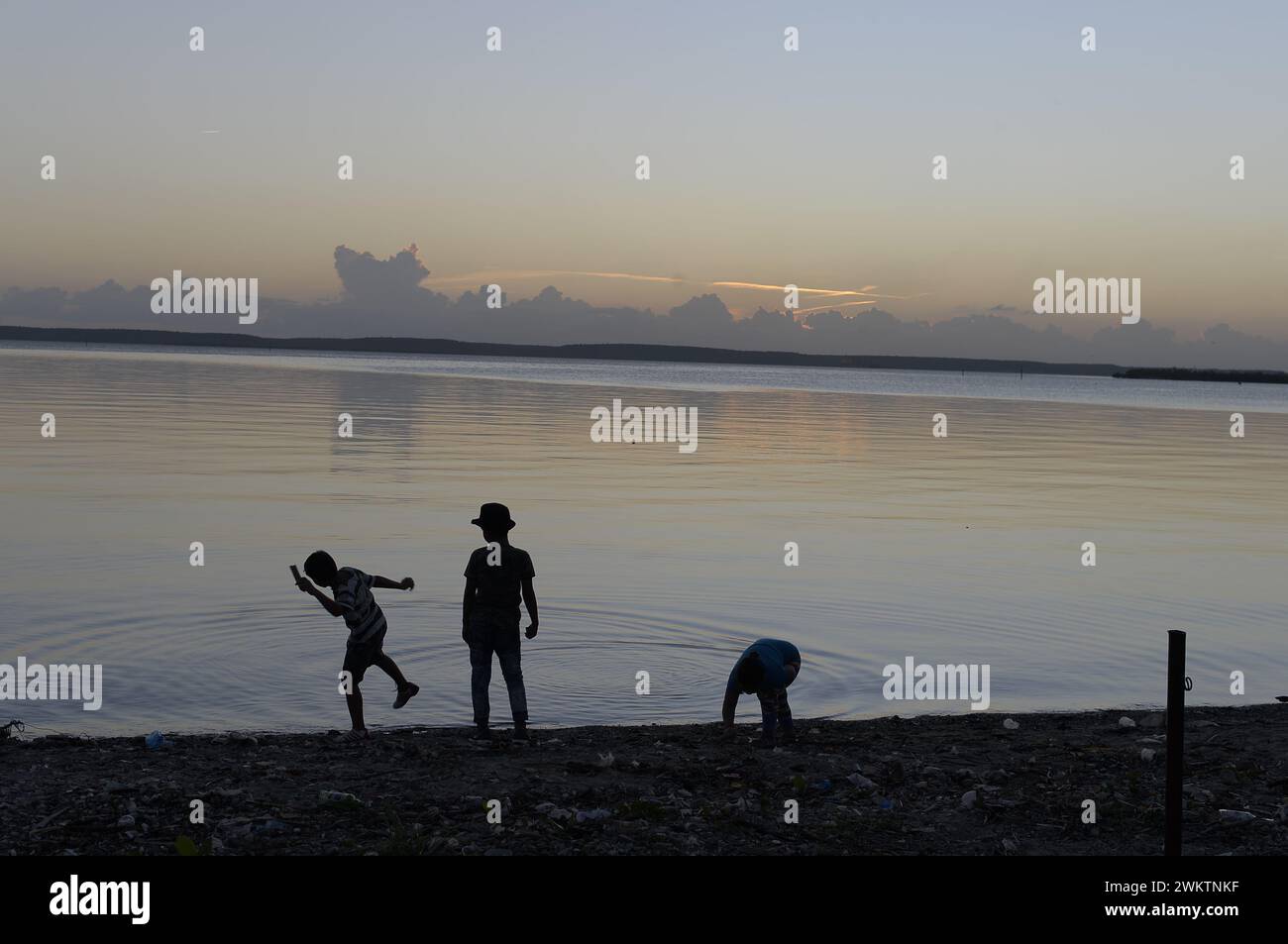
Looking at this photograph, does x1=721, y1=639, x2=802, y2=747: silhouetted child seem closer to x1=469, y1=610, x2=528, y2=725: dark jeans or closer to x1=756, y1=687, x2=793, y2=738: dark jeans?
x1=756, y1=687, x2=793, y2=738: dark jeans

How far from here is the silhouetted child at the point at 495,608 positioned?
434 inches

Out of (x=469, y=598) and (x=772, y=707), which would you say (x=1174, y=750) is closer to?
(x=772, y=707)

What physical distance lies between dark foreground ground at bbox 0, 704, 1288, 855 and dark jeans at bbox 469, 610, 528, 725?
13.4 inches

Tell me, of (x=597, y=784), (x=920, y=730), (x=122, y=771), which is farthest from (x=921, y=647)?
(x=122, y=771)

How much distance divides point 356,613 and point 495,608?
54.1 inches

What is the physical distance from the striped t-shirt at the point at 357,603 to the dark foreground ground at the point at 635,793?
0.95 metres

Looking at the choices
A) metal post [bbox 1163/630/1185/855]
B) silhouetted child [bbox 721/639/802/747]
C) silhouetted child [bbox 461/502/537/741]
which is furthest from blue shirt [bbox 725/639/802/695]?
metal post [bbox 1163/630/1185/855]

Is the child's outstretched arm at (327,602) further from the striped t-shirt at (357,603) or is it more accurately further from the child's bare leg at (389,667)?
the child's bare leg at (389,667)

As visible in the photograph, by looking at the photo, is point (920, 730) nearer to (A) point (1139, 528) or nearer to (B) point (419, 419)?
(A) point (1139, 528)

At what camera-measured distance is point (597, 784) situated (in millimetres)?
9547

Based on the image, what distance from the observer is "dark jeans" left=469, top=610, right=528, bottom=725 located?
443 inches

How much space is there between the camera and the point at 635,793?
934 centimetres

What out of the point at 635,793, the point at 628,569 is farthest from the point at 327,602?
the point at 628,569

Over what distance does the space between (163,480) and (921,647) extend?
20.8m
